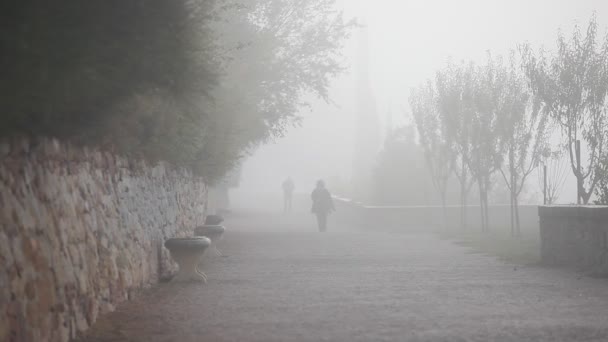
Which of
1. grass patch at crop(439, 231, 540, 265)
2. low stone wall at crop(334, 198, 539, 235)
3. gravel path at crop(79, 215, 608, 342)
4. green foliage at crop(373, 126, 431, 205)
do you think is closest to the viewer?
gravel path at crop(79, 215, 608, 342)

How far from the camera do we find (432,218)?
91.9 feet

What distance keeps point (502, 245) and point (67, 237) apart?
13.3 metres

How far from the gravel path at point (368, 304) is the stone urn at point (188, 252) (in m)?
0.30

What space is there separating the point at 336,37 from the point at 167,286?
646 inches

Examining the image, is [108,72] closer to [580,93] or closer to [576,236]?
[576,236]

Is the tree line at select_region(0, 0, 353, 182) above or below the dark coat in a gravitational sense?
above

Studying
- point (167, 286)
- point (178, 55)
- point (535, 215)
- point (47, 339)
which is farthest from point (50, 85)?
point (535, 215)

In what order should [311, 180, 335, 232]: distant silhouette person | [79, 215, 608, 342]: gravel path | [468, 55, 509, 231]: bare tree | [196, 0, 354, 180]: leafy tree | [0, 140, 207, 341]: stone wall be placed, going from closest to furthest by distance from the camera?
[0, 140, 207, 341]: stone wall < [79, 215, 608, 342]: gravel path < [196, 0, 354, 180]: leafy tree < [468, 55, 509, 231]: bare tree < [311, 180, 335, 232]: distant silhouette person

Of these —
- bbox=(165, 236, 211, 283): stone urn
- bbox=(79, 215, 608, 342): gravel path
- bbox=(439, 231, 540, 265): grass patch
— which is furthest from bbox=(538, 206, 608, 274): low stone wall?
bbox=(165, 236, 211, 283): stone urn

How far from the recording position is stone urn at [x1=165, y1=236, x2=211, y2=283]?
10844 mm

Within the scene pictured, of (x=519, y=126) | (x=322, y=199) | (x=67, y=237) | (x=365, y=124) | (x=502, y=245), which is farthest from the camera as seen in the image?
(x=365, y=124)

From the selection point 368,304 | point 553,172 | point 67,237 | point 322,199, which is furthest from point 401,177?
point 67,237

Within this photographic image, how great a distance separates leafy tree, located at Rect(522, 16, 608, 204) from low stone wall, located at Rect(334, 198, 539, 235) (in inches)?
293

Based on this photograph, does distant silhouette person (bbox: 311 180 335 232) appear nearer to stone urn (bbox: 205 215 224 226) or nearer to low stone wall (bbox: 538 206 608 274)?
stone urn (bbox: 205 215 224 226)
